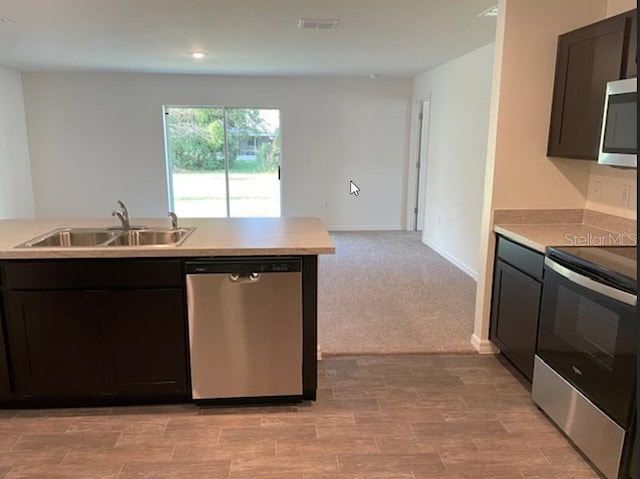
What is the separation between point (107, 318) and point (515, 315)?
2348 mm

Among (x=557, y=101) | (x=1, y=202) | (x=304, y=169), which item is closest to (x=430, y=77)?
(x=304, y=169)

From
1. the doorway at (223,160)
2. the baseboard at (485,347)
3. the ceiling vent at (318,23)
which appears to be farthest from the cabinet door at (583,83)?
the doorway at (223,160)

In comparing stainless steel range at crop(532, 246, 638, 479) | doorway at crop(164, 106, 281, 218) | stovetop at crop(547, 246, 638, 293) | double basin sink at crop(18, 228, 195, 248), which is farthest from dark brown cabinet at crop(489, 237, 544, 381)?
doorway at crop(164, 106, 281, 218)

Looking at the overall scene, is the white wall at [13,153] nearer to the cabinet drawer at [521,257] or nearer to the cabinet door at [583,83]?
the cabinet drawer at [521,257]

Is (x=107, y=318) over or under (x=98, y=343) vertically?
over

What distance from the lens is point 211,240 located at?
8.45ft

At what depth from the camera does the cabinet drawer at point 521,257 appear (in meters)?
2.60

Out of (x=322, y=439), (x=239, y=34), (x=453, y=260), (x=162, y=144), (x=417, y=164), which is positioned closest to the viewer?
(x=322, y=439)

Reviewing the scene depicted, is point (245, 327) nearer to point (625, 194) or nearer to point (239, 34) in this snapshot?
point (625, 194)

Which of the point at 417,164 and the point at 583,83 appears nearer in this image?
the point at 583,83

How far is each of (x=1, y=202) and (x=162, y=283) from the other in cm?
527

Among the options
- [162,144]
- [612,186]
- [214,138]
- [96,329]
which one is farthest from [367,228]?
[96,329]

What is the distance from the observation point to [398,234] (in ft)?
24.3

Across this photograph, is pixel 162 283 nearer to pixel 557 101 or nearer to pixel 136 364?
pixel 136 364
